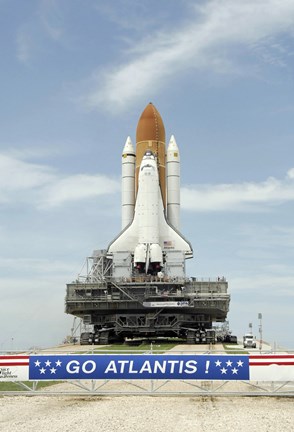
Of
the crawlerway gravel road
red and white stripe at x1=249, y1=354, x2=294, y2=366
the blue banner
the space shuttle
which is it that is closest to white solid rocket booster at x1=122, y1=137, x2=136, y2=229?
the space shuttle

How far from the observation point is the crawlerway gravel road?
1425 cm

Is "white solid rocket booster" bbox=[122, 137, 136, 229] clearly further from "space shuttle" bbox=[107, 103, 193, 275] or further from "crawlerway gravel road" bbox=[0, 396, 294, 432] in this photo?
"crawlerway gravel road" bbox=[0, 396, 294, 432]

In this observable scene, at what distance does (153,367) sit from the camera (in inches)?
790

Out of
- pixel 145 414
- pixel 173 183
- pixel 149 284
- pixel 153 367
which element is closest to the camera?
pixel 145 414

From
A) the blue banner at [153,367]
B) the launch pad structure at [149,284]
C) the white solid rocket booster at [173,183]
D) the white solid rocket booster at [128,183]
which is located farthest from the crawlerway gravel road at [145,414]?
the white solid rocket booster at [173,183]

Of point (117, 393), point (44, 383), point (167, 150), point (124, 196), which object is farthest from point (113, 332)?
point (117, 393)

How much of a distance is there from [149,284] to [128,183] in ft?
55.2

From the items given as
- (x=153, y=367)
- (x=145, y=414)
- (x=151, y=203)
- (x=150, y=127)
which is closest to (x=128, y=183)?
(x=150, y=127)

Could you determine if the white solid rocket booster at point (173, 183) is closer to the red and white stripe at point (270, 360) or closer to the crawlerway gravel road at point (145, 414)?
the red and white stripe at point (270, 360)

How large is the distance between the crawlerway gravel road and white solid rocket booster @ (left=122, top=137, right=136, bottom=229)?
56082 mm

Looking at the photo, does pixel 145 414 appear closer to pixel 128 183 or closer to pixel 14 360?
pixel 14 360

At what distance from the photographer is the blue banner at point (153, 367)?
20.0 metres

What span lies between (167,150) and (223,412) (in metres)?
64.1

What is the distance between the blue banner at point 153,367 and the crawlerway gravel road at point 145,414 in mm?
766
